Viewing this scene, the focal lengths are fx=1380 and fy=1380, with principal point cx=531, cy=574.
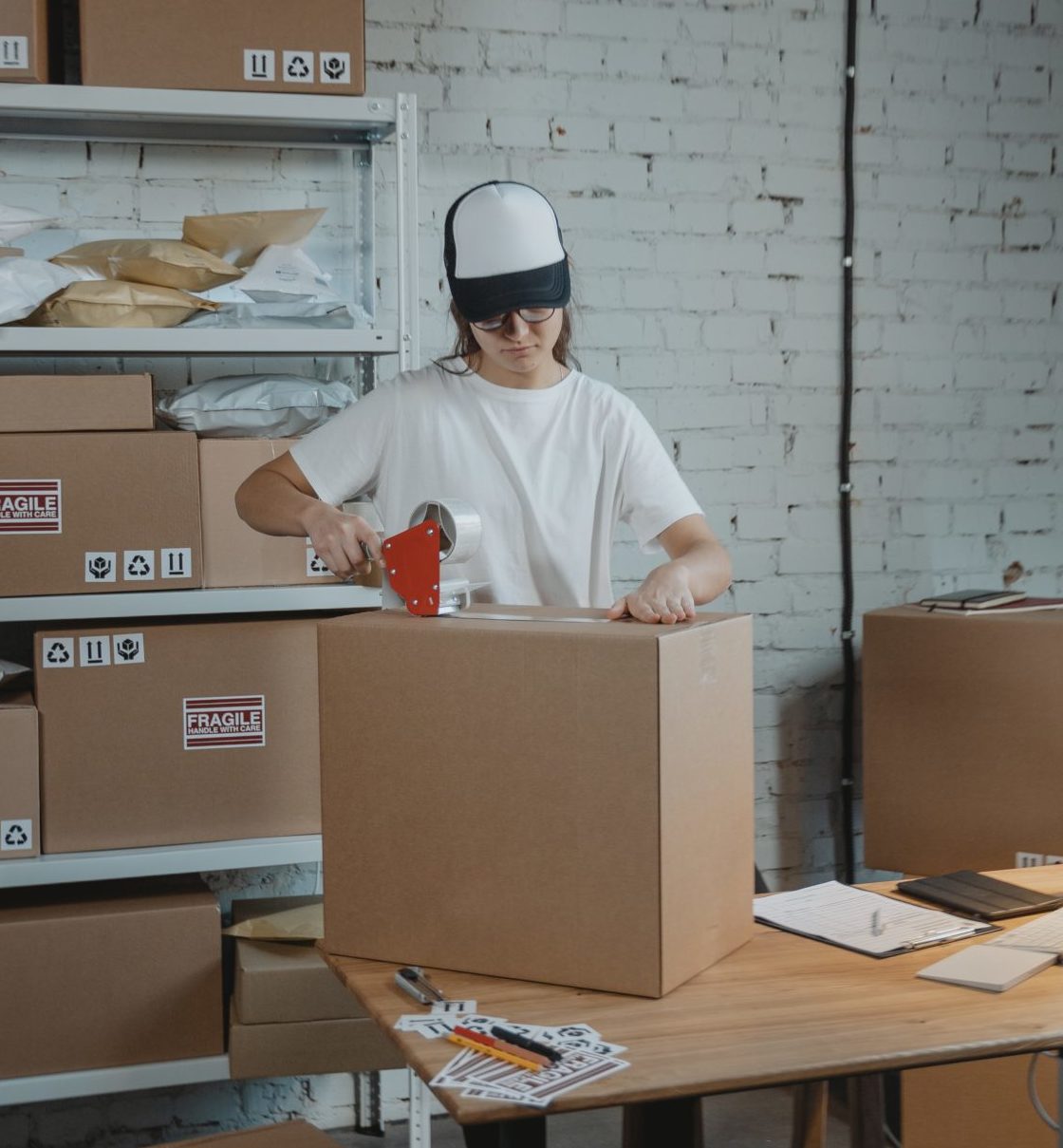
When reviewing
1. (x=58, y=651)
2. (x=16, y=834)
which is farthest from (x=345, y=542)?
(x=16, y=834)

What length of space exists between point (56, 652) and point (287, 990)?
0.70m

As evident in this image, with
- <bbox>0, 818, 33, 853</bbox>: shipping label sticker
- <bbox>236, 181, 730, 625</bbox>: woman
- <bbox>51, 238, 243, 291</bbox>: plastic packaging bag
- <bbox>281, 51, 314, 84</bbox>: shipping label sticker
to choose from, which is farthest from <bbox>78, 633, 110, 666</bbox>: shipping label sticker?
<bbox>281, 51, 314, 84</bbox>: shipping label sticker

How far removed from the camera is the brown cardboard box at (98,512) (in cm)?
230

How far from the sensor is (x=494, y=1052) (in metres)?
1.17

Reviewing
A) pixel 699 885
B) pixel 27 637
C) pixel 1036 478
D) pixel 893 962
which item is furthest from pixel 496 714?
pixel 1036 478

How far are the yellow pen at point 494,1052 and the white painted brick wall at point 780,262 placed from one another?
172cm

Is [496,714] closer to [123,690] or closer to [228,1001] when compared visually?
[123,690]

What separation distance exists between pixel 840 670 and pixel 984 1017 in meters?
1.94

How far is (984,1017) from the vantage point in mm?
1263

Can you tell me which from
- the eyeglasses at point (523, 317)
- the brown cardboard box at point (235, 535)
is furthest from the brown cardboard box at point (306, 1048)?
the eyeglasses at point (523, 317)

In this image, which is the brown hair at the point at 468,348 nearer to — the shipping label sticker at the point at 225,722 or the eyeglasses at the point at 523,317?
the eyeglasses at the point at 523,317

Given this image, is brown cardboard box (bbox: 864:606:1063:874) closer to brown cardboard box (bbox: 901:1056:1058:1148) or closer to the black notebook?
brown cardboard box (bbox: 901:1056:1058:1148)

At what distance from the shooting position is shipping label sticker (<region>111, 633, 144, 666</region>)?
7.69ft

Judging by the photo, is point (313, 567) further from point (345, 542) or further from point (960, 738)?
point (960, 738)
